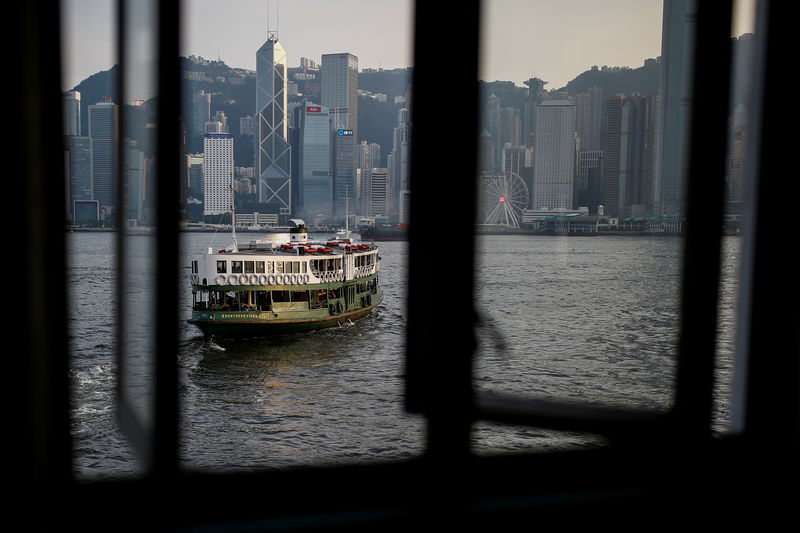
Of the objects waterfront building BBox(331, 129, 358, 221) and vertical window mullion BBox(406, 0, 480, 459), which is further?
waterfront building BBox(331, 129, 358, 221)

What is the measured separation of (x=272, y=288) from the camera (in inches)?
605

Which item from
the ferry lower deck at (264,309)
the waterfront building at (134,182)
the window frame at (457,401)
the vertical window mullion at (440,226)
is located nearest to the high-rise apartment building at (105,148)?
the waterfront building at (134,182)

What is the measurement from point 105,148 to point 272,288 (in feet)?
46.6

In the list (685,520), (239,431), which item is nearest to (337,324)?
(239,431)

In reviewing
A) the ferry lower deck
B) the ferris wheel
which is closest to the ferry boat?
the ferry lower deck

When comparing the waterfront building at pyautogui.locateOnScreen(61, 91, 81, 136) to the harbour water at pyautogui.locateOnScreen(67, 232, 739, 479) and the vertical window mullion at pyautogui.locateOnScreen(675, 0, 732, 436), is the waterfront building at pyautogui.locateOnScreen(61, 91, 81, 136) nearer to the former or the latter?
the harbour water at pyautogui.locateOnScreen(67, 232, 739, 479)

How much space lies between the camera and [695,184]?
1242mm

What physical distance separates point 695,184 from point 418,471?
71 centimetres

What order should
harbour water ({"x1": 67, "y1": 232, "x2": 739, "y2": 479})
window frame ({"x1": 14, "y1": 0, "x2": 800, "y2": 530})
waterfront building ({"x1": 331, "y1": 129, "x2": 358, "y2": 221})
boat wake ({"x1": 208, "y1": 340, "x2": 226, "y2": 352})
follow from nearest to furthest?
1. window frame ({"x1": 14, "y1": 0, "x2": 800, "y2": 530})
2. harbour water ({"x1": 67, "y1": 232, "x2": 739, "y2": 479})
3. boat wake ({"x1": 208, "y1": 340, "x2": 226, "y2": 352})
4. waterfront building ({"x1": 331, "y1": 129, "x2": 358, "y2": 221})

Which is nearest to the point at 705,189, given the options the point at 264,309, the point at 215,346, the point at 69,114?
the point at 69,114

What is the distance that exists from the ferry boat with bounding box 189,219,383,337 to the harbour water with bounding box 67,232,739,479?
595 millimetres

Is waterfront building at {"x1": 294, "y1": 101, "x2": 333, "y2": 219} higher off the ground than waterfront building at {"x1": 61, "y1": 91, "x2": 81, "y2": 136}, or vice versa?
waterfront building at {"x1": 294, "y1": 101, "x2": 333, "y2": 219}

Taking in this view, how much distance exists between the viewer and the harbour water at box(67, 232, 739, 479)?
369 inches
